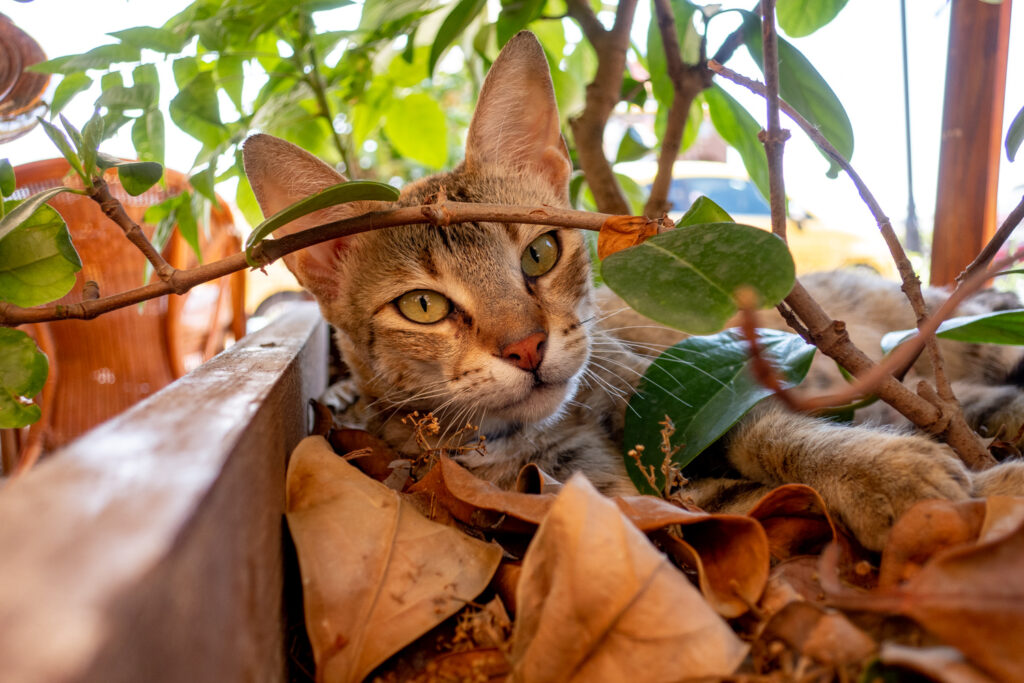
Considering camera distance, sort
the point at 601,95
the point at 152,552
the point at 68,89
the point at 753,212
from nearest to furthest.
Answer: the point at 152,552, the point at 68,89, the point at 601,95, the point at 753,212

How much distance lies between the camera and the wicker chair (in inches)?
89.1

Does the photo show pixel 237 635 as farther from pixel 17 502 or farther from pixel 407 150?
pixel 407 150

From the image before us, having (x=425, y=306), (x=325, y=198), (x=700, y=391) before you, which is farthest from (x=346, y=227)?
(x=700, y=391)

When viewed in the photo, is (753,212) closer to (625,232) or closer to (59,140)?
(625,232)

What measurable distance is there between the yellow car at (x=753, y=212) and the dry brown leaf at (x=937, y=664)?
5341mm

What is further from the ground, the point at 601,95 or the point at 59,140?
the point at 601,95

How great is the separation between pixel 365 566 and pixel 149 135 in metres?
1.07

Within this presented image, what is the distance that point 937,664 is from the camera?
50cm

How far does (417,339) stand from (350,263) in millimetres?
315

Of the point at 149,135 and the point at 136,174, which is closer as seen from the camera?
the point at 136,174

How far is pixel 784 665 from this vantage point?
0.60 m

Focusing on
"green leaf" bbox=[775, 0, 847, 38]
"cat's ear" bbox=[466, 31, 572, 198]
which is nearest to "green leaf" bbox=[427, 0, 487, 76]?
"cat's ear" bbox=[466, 31, 572, 198]

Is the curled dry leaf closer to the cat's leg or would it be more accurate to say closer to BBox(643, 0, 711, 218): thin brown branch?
the cat's leg

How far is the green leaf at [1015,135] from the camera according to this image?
0.94 meters
